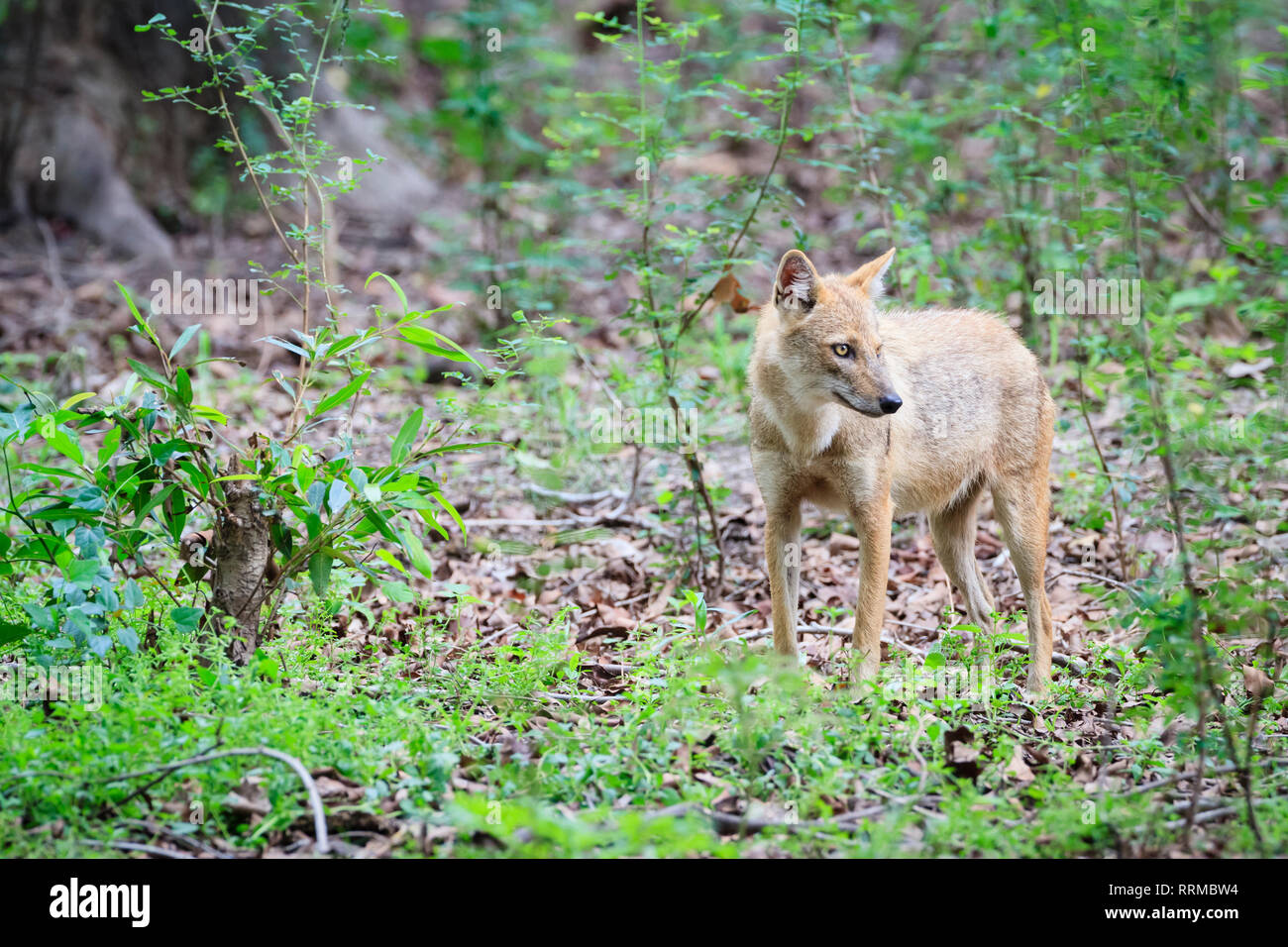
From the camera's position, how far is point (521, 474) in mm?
7957

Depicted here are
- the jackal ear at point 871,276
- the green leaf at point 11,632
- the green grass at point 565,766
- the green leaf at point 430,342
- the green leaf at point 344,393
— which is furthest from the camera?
the jackal ear at point 871,276

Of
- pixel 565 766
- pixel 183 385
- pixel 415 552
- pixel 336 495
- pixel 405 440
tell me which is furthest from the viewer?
pixel 405 440

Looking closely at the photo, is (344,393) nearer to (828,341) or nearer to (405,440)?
(405,440)

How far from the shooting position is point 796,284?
530 centimetres

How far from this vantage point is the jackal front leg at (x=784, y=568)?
5.41 m

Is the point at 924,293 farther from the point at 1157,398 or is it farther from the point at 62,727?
the point at 62,727

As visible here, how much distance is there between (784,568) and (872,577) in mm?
450

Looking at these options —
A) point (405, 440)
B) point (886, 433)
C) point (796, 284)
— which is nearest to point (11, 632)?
point (405, 440)

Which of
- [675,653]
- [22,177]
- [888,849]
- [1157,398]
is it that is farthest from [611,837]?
[22,177]

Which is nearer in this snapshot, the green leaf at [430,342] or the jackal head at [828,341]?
the green leaf at [430,342]

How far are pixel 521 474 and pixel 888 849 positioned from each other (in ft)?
16.4

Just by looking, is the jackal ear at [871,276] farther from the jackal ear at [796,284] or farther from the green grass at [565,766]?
the green grass at [565,766]

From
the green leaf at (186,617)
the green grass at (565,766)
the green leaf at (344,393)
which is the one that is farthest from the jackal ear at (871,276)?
the green leaf at (186,617)

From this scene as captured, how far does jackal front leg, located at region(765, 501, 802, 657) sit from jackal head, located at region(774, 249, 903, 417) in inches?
25.2
